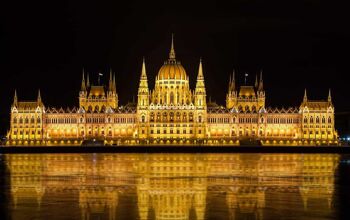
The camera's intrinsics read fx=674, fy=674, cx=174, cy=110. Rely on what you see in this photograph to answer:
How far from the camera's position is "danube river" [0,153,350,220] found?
3289cm

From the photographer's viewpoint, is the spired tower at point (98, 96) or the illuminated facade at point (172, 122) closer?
the illuminated facade at point (172, 122)

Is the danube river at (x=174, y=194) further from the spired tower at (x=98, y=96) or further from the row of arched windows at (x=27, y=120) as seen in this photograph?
the spired tower at (x=98, y=96)

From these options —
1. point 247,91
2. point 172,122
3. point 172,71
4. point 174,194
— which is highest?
point 172,71

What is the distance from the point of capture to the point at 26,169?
61.8m

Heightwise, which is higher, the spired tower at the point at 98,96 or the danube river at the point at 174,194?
the spired tower at the point at 98,96

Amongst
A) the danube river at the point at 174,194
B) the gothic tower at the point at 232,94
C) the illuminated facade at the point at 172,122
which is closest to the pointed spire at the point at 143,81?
the illuminated facade at the point at 172,122

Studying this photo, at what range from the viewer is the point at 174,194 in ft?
132

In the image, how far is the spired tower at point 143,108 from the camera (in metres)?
152

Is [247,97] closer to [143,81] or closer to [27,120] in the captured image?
[143,81]

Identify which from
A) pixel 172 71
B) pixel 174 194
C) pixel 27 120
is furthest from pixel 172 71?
pixel 174 194

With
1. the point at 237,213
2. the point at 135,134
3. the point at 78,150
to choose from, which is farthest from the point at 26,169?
the point at 135,134

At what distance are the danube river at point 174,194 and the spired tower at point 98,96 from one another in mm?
106584

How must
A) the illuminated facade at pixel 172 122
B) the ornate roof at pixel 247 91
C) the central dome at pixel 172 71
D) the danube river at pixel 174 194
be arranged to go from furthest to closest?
1. the ornate roof at pixel 247 91
2. the central dome at pixel 172 71
3. the illuminated facade at pixel 172 122
4. the danube river at pixel 174 194

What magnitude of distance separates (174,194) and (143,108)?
114 meters
